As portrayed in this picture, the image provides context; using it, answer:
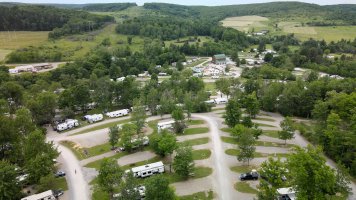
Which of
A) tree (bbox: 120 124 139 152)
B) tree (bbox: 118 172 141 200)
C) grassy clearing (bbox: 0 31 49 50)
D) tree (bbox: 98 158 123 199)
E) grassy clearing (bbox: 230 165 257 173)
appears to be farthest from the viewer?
grassy clearing (bbox: 0 31 49 50)

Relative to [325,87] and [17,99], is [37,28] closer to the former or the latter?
[17,99]

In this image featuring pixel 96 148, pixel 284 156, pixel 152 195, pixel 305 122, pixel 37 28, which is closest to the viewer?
pixel 152 195

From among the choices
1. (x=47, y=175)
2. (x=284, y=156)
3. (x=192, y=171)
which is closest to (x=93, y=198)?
(x=47, y=175)

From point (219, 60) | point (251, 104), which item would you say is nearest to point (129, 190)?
point (251, 104)

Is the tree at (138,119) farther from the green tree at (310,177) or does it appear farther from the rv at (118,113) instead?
the green tree at (310,177)

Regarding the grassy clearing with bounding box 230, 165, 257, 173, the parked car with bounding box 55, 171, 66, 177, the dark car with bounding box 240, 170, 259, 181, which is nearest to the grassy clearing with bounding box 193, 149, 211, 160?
the grassy clearing with bounding box 230, 165, 257, 173

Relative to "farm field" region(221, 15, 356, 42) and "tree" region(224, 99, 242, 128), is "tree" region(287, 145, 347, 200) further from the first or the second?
A: "farm field" region(221, 15, 356, 42)

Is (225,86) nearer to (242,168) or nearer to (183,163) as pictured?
(242,168)
